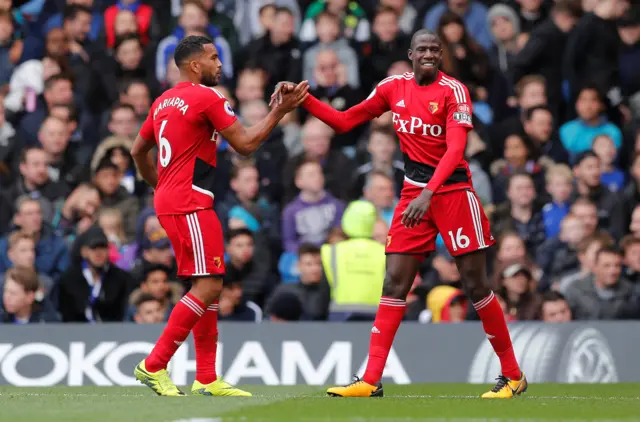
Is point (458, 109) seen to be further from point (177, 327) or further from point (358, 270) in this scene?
point (358, 270)

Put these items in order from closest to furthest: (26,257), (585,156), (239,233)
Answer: (239,233), (26,257), (585,156)

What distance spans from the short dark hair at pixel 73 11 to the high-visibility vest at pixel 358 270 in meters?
6.73

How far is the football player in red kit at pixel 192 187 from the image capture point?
9758 millimetres

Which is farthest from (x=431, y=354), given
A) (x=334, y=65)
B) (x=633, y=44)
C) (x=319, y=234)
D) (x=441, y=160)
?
(x=633, y=44)

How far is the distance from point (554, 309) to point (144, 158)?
4.91m

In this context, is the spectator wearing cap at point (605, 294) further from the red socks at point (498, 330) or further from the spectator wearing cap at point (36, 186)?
the spectator wearing cap at point (36, 186)

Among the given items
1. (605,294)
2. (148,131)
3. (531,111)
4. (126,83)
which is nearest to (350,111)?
(148,131)

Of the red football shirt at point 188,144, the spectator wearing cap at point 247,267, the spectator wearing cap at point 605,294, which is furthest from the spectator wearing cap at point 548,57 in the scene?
the red football shirt at point 188,144

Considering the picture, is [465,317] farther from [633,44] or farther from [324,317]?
[633,44]

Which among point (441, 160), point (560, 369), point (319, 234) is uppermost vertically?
point (441, 160)

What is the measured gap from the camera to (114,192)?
15.8m

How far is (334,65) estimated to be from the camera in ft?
54.9

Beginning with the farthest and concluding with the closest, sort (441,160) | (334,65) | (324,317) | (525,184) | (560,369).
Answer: (334,65)
(525,184)
(324,317)
(560,369)
(441,160)

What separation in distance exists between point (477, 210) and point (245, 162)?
617 cm
